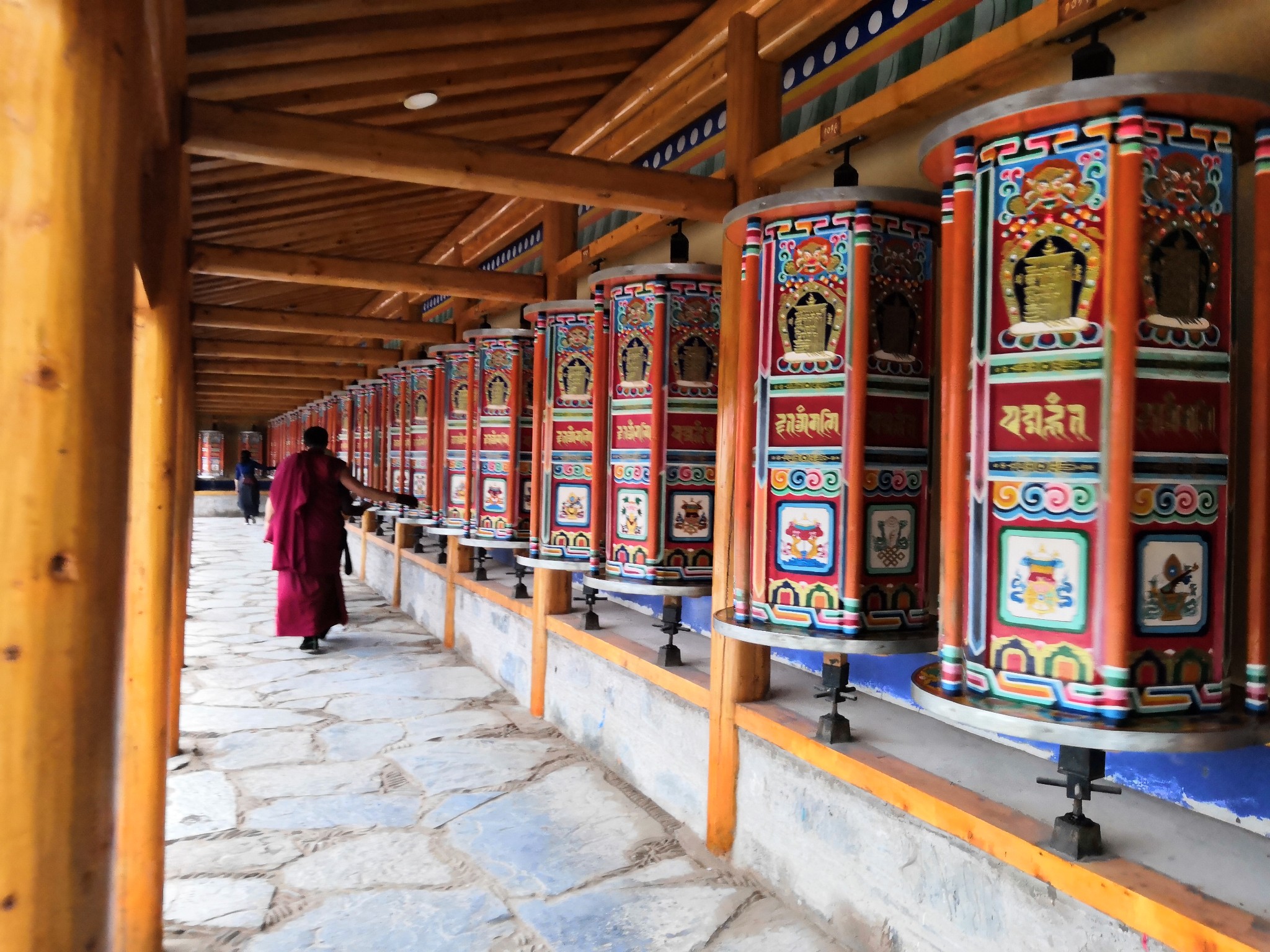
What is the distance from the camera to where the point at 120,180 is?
116 cm

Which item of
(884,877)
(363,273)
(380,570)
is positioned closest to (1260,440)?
(884,877)

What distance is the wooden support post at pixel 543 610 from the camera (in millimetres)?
5438

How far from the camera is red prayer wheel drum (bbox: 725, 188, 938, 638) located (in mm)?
2836

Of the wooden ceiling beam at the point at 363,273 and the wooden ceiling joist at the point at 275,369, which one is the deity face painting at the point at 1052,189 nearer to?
the wooden ceiling beam at the point at 363,273

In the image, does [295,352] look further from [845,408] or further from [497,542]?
[845,408]

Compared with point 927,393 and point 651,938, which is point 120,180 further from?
point 651,938

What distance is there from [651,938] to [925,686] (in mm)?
1416

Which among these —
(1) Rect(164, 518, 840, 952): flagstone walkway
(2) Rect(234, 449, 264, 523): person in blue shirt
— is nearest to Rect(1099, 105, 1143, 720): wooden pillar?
(1) Rect(164, 518, 840, 952): flagstone walkway

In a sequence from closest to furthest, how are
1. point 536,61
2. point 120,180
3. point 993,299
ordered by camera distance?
point 120,180 < point 993,299 < point 536,61

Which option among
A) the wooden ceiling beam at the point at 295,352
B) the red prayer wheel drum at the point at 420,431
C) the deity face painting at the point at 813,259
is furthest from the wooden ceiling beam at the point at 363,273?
the wooden ceiling beam at the point at 295,352

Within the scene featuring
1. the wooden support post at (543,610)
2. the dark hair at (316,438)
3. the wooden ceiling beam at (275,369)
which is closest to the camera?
the wooden support post at (543,610)

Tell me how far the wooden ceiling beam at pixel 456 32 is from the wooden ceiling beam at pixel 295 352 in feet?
18.4

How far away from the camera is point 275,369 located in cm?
1209

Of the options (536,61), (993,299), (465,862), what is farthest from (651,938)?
(536,61)
